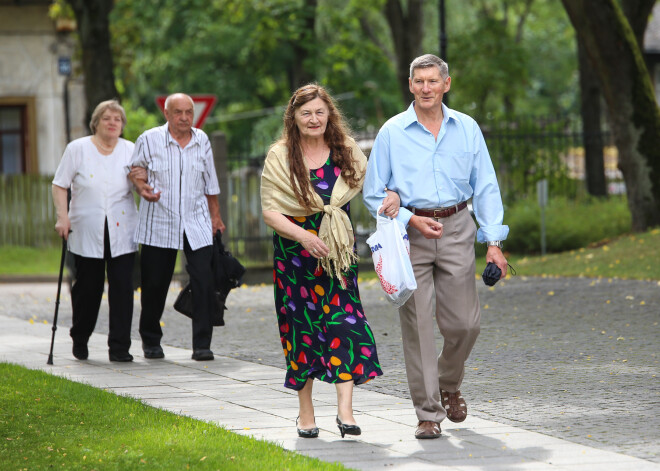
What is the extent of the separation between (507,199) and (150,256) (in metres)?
14.3

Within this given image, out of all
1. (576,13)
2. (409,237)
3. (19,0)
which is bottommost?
(409,237)

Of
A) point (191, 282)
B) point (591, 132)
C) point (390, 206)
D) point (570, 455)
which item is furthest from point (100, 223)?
point (591, 132)

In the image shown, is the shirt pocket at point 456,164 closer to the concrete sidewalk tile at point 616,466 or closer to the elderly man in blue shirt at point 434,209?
the elderly man in blue shirt at point 434,209

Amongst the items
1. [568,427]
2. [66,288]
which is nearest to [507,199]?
[66,288]

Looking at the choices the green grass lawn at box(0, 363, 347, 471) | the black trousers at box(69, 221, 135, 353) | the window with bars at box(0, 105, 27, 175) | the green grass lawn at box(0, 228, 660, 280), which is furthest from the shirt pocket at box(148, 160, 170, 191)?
the window with bars at box(0, 105, 27, 175)

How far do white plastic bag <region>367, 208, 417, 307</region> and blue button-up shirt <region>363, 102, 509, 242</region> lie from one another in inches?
4.8

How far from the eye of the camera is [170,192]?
9016 millimetres

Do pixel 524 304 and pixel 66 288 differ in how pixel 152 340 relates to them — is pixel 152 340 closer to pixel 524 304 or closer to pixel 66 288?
pixel 524 304

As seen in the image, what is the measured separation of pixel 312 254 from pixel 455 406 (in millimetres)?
1104

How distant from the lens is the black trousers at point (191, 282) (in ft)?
29.8

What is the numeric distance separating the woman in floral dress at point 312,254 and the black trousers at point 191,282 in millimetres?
2981

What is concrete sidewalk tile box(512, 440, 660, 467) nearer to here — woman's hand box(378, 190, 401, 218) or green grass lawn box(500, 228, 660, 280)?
woman's hand box(378, 190, 401, 218)

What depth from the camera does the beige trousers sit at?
5.98 m

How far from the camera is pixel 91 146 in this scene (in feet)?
30.5
